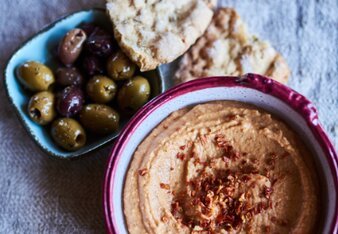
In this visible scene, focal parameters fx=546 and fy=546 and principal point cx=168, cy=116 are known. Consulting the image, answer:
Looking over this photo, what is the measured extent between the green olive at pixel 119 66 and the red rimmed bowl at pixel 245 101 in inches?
8.1

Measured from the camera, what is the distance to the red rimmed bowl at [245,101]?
133 centimetres

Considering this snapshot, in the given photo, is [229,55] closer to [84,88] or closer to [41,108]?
[84,88]

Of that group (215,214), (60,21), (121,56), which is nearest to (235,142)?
(215,214)

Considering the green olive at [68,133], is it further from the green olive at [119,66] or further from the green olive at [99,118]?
the green olive at [119,66]

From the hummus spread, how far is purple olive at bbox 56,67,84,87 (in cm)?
32

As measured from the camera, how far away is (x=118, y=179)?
54.6 inches

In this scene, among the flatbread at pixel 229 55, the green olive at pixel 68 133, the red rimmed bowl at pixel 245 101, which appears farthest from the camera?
the flatbread at pixel 229 55

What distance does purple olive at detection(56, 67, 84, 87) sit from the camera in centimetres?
157

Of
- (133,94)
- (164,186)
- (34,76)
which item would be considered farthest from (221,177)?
(34,76)

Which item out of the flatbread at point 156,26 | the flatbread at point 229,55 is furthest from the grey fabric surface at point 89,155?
the flatbread at point 156,26

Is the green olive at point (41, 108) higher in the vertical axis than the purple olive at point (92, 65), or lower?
lower

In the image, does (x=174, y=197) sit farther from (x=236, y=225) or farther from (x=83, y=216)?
(x=83, y=216)

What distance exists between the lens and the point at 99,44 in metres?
1.54

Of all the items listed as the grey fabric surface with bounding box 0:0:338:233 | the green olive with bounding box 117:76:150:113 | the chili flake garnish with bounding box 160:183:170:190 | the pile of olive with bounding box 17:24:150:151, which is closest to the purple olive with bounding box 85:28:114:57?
the pile of olive with bounding box 17:24:150:151
